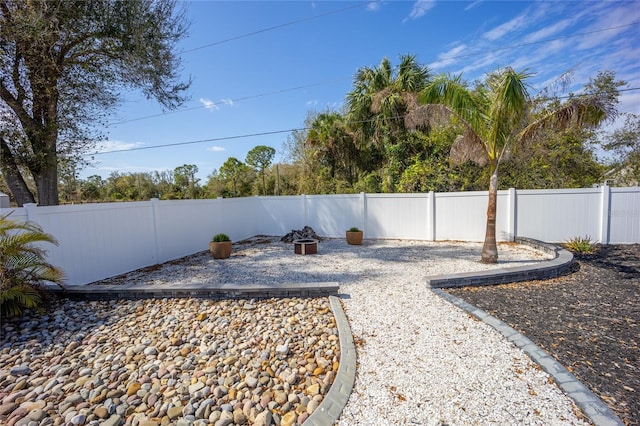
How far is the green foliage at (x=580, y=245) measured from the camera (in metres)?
6.06

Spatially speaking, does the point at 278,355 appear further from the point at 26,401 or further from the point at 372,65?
the point at 372,65

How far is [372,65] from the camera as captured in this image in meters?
10.8

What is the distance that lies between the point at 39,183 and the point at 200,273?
3676mm

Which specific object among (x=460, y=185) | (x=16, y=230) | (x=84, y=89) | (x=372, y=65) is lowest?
(x=16, y=230)

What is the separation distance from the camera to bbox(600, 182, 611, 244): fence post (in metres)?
6.59

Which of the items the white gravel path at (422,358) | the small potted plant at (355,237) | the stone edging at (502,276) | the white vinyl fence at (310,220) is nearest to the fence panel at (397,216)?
the white vinyl fence at (310,220)

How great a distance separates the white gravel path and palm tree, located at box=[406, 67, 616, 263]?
91.2 inches

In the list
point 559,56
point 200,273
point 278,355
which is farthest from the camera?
point 559,56

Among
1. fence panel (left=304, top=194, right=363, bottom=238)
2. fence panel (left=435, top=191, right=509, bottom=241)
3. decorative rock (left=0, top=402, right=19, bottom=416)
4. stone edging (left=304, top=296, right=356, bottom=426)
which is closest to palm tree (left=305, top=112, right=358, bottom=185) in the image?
fence panel (left=304, top=194, right=363, bottom=238)

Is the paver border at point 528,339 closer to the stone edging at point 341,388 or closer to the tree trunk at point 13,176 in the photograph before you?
the stone edging at point 341,388

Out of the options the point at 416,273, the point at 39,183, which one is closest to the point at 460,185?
the point at 416,273

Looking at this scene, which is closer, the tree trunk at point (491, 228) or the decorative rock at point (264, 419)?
the decorative rock at point (264, 419)

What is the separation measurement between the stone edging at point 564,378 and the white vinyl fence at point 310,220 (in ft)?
17.6

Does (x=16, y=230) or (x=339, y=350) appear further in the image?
(x=16, y=230)
